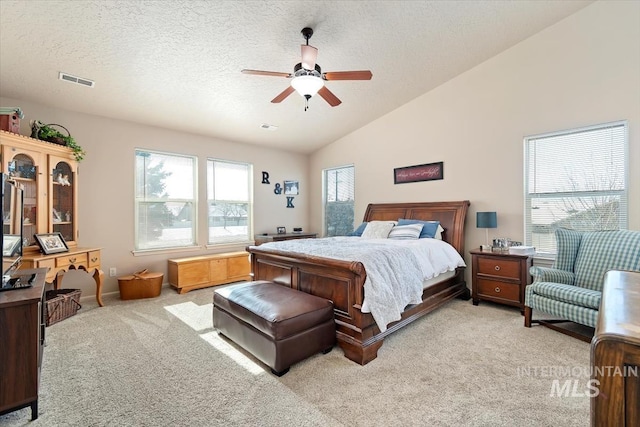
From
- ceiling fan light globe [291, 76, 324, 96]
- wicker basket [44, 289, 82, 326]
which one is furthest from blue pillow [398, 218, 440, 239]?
wicker basket [44, 289, 82, 326]

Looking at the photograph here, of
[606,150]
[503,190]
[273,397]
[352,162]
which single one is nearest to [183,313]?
[273,397]

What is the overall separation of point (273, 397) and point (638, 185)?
4.25 m

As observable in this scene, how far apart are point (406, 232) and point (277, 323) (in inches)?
105

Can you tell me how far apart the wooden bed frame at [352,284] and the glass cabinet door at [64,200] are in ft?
7.96

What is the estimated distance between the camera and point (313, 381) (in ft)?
7.25

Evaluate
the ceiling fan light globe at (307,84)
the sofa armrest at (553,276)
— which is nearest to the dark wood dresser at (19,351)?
the ceiling fan light globe at (307,84)

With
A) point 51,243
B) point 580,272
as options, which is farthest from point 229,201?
point 580,272

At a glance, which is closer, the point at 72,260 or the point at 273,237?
the point at 72,260

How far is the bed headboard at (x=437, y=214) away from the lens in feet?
14.3

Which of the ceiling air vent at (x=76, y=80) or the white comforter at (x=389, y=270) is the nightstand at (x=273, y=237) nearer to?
the white comforter at (x=389, y=270)

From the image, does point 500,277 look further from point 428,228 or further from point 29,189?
point 29,189

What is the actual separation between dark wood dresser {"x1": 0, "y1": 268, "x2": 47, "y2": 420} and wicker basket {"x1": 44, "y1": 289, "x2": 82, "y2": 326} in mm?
1722

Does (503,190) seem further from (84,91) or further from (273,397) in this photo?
(84,91)

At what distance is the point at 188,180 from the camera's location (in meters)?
5.25
